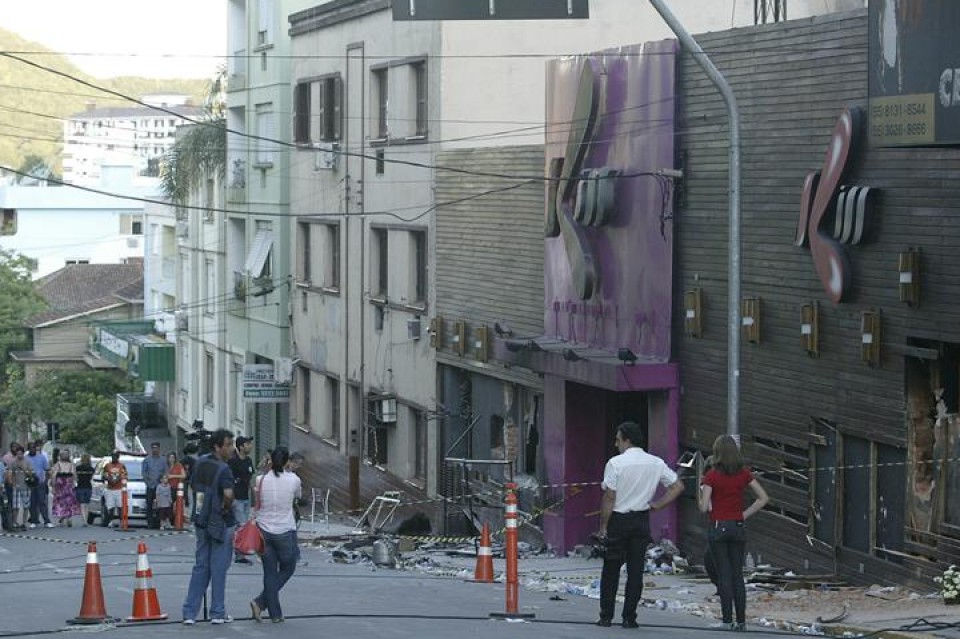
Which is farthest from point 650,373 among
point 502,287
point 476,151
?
point 476,151

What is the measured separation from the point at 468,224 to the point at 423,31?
176 inches

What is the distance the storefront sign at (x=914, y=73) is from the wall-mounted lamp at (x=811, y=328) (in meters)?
4.15

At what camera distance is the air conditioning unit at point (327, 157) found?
3961 cm

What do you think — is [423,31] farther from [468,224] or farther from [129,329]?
[129,329]

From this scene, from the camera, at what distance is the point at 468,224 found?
3181 centimetres

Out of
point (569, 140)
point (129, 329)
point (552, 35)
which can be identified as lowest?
point (129, 329)

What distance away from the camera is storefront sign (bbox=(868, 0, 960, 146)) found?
48.3 feet

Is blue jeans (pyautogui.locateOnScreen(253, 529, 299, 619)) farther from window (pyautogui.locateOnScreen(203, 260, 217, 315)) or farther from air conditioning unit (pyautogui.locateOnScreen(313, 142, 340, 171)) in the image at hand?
window (pyautogui.locateOnScreen(203, 260, 217, 315))

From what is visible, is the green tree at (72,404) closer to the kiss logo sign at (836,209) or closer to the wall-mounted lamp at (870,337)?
the kiss logo sign at (836,209)

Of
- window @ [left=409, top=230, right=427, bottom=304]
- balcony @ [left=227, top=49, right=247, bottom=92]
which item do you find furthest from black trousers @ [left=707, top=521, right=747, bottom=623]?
balcony @ [left=227, top=49, right=247, bottom=92]

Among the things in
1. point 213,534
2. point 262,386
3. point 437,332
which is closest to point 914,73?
point 213,534

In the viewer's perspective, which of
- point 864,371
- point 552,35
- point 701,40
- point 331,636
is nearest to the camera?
point 331,636

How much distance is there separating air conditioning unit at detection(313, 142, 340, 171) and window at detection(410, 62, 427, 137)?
437 cm

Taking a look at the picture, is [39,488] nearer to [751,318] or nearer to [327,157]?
[327,157]
